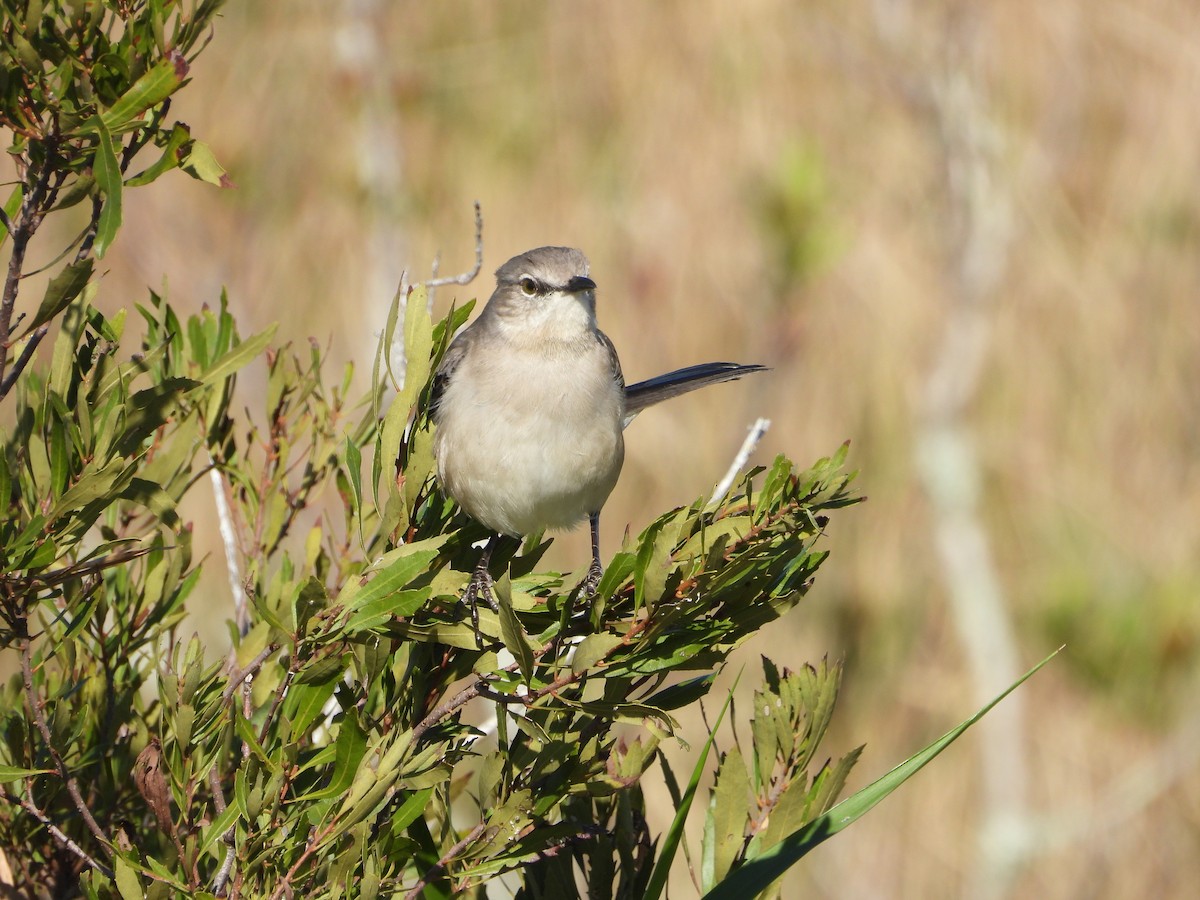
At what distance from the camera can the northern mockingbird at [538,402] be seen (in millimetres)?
2947

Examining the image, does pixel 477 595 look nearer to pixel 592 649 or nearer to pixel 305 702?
pixel 305 702

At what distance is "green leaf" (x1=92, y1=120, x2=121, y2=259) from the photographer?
5.02ft

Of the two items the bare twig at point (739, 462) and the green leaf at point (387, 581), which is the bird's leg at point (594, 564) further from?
the green leaf at point (387, 581)

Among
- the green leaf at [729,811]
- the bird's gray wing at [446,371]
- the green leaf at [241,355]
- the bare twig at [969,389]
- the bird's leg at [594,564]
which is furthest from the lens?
the bare twig at [969,389]

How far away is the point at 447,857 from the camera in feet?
5.52

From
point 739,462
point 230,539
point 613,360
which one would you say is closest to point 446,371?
point 613,360

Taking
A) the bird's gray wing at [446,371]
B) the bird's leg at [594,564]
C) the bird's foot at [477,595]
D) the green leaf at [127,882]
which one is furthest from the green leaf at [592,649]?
the bird's gray wing at [446,371]

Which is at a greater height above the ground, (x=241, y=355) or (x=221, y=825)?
(x=241, y=355)

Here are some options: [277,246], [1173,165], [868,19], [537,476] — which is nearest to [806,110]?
[868,19]

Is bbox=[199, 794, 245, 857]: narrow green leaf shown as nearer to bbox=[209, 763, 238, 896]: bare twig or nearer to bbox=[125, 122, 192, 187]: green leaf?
bbox=[209, 763, 238, 896]: bare twig

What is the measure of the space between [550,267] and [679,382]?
2.12 ft

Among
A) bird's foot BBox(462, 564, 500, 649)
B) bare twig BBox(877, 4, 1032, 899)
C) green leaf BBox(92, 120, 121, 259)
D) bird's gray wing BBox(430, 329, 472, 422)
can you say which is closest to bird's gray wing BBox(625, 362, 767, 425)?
bird's gray wing BBox(430, 329, 472, 422)

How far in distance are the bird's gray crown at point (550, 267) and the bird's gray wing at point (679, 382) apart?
365 mm

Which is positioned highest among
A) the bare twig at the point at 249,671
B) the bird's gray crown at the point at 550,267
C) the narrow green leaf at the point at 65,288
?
the narrow green leaf at the point at 65,288
